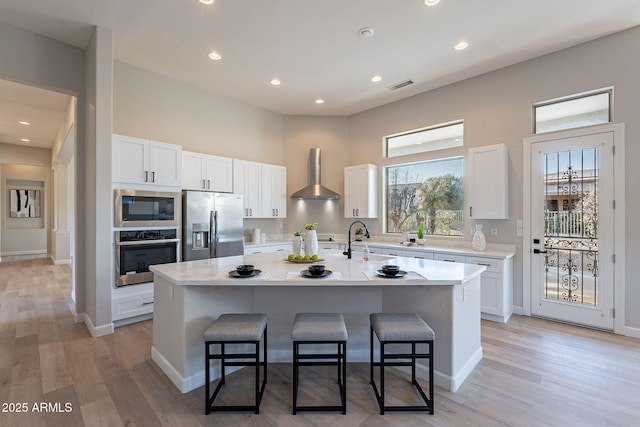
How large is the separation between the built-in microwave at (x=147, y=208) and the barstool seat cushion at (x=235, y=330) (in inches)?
85.2

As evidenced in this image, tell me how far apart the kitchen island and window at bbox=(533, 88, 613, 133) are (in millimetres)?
2657

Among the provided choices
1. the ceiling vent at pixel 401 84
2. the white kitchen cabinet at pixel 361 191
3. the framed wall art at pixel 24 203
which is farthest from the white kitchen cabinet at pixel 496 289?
the framed wall art at pixel 24 203

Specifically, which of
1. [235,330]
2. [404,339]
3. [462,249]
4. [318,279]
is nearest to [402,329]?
[404,339]

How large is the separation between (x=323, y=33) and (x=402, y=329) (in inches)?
128

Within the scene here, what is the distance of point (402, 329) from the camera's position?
205cm

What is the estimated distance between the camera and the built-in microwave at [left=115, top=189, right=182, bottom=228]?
11.3 ft

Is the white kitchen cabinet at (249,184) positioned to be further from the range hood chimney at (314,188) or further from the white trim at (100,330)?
the white trim at (100,330)

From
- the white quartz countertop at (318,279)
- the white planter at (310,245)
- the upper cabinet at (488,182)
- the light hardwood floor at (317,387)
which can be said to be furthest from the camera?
the upper cabinet at (488,182)

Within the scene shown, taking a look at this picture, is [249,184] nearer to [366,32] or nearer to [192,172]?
[192,172]

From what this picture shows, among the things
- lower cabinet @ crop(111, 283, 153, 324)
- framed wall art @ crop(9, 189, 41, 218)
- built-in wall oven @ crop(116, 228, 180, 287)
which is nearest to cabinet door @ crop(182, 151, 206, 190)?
built-in wall oven @ crop(116, 228, 180, 287)

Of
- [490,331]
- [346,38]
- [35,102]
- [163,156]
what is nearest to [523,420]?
[490,331]

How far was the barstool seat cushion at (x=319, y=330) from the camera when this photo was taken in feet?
6.62

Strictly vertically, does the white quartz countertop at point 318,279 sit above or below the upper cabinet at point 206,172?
below

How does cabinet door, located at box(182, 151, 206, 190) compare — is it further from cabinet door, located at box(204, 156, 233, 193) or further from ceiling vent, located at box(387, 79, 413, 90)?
ceiling vent, located at box(387, 79, 413, 90)
